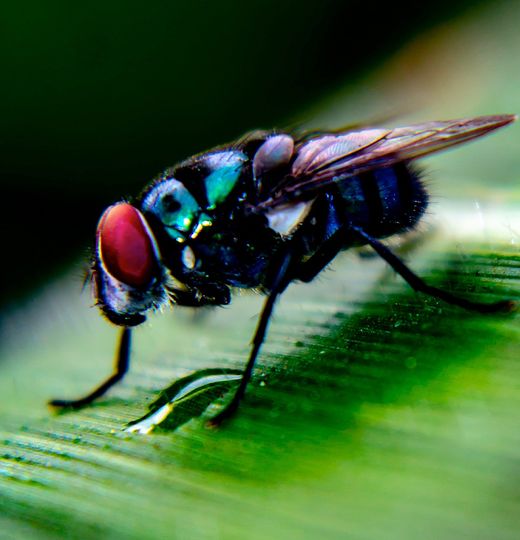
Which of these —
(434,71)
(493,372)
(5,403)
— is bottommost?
(5,403)

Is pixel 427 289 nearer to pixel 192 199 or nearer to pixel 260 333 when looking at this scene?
pixel 260 333

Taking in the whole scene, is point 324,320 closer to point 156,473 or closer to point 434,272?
point 434,272

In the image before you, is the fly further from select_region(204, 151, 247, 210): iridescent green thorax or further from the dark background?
the dark background

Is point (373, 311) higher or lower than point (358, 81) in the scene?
lower

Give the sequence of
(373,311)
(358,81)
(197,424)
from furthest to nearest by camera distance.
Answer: (358,81)
(373,311)
(197,424)

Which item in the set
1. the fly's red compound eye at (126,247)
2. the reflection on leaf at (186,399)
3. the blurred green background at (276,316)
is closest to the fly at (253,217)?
the fly's red compound eye at (126,247)

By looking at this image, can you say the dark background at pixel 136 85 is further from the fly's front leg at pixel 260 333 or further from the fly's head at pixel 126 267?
the fly's front leg at pixel 260 333

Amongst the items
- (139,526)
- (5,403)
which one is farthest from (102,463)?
(5,403)

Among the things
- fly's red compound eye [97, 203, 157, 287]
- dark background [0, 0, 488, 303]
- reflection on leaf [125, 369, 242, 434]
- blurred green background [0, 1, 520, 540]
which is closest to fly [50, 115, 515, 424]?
fly's red compound eye [97, 203, 157, 287]
